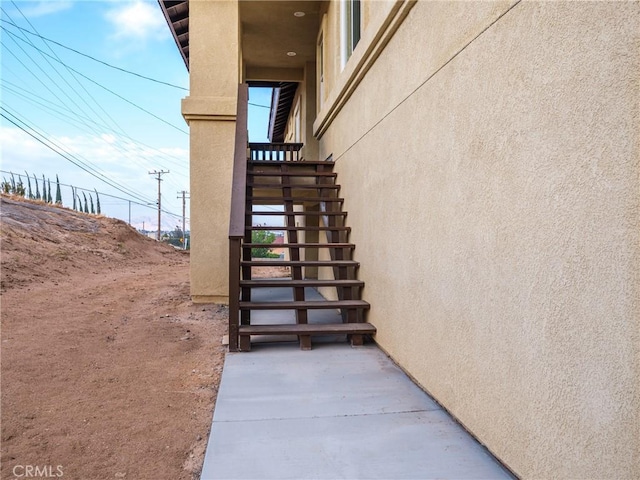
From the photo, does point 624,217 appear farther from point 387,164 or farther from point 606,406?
point 387,164

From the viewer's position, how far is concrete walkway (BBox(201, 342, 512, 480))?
5.99 feet

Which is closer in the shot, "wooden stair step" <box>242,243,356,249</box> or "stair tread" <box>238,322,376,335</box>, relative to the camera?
"stair tread" <box>238,322,376,335</box>

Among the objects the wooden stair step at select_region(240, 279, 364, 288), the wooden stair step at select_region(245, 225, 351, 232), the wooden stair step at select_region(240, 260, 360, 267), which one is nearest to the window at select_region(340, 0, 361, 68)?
the wooden stair step at select_region(245, 225, 351, 232)

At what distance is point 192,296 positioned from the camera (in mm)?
5871

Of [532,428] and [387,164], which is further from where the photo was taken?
[387,164]

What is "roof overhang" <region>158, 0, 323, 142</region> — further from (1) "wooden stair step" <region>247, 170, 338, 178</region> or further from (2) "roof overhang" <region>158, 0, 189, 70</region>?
(1) "wooden stair step" <region>247, 170, 338, 178</region>

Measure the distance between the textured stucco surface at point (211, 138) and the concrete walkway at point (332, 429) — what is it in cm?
282

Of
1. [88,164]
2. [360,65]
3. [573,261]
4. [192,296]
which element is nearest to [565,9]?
[573,261]

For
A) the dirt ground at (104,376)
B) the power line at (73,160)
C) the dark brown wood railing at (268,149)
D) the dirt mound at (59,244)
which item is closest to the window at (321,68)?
the dark brown wood railing at (268,149)

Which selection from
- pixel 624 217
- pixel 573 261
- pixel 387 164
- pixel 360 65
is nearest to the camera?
pixel 624 217

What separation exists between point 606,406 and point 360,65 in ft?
12.3

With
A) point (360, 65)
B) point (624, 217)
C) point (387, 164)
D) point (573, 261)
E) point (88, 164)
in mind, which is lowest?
point (573, 261)

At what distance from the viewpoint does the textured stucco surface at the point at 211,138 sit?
5836 millimetres

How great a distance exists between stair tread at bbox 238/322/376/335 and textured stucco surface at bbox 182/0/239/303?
232 centimetres
